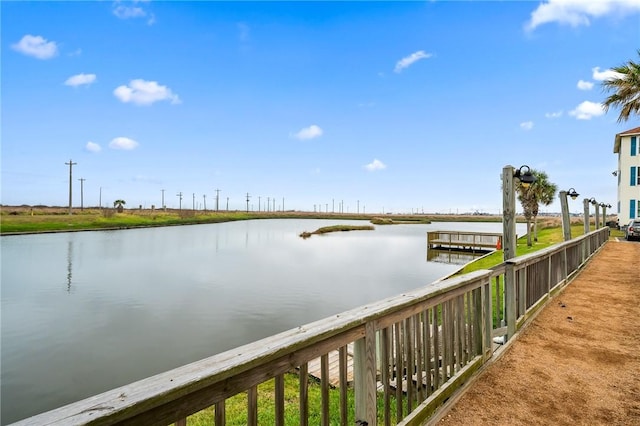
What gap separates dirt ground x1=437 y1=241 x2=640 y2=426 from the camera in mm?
3068

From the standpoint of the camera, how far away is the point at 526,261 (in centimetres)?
537

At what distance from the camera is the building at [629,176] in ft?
82.5

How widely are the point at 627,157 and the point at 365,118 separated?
3533 cm

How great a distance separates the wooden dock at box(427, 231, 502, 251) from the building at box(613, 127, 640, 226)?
8660mm

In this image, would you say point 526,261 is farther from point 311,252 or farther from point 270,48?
point 270,48

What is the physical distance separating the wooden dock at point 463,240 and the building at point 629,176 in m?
8.66

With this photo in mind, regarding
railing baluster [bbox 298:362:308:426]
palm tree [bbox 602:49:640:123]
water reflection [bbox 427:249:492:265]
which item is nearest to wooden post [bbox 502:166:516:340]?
railing baluster [bbox 298:362:308:426]

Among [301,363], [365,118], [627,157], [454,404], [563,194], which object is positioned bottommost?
[454,404]

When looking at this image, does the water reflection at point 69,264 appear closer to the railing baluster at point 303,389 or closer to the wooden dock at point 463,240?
the railing baluster at point 303,389

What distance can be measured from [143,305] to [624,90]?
69.5 feet

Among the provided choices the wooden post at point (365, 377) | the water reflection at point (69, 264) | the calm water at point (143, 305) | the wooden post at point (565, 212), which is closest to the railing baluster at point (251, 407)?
the wooden post at point (365, 377)

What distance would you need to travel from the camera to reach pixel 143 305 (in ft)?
41.0

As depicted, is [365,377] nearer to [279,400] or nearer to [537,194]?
[279,400]

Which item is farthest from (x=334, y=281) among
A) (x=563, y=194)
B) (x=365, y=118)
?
(x=365, y=118)
